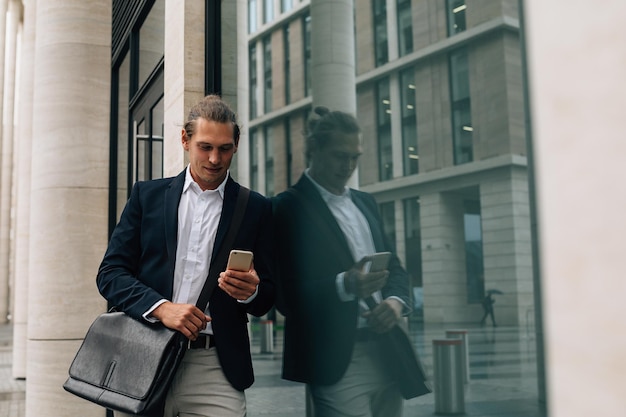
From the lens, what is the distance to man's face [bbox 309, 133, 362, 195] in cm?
320

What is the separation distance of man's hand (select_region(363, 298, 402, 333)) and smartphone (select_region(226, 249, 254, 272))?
0.57 m

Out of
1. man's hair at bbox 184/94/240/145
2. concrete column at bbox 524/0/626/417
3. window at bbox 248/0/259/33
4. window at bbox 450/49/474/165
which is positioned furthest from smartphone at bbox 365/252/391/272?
window at bbox 248/0/259/33

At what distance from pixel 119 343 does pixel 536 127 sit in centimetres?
223

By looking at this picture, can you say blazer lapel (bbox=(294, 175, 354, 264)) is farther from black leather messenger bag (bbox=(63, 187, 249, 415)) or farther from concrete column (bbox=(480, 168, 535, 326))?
concrete column (bbox=(480, 168, 535, 326))

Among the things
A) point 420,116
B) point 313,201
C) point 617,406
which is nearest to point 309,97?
point 313,201

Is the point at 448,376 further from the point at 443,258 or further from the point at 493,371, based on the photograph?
the point at 443,258

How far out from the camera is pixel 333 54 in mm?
3535

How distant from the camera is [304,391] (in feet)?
12.4

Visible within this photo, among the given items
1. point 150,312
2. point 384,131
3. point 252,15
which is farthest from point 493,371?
point 252,15

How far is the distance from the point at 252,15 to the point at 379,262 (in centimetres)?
222

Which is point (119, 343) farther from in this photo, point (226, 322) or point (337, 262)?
point (337, 262)

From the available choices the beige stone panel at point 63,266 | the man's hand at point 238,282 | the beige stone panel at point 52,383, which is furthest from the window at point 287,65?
the beige stone panel at point 52,383

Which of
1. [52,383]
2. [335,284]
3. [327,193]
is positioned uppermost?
[327,193]

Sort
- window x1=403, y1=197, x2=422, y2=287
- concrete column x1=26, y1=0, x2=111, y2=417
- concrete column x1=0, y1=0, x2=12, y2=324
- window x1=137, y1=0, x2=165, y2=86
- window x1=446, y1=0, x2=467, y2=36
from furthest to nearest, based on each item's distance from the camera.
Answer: concrete column x1=0, y1=0, x2=12, y2=324, concrete column x1=26, y1=0, x2=111, y2=417, window x1=137, y1=0, x2=165, y2=86, window x1=403, y1=197, x2=422, y2=287, window x1=446, y1=0, x2=467, y2=36
